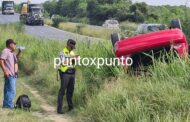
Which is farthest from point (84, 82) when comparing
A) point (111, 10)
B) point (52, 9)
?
point (52, 9)

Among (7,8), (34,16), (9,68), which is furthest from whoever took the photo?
(7,8)

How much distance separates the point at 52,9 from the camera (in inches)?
4690

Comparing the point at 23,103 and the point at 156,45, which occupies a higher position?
the point at 156,45

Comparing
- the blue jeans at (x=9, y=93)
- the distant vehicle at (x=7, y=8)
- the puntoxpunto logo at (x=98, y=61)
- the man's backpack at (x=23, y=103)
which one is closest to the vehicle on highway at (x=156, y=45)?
the puntoxpunto logo at (x=98, y=61)

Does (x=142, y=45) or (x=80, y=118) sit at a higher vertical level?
(x=142, y=45)

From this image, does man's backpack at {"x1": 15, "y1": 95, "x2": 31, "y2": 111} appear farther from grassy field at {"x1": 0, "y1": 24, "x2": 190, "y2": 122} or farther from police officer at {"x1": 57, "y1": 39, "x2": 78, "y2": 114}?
grassy field at {"x1": 0, "y1": 24, "x2": 190, "y2": 122}

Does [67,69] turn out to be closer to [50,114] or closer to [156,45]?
[50,114]

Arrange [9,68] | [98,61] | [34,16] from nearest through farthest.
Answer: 1. [9,68]
2. [98,61]
3. [34,16]

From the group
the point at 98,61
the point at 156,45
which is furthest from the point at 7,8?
the point at 156,45

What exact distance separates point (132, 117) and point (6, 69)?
4.49m

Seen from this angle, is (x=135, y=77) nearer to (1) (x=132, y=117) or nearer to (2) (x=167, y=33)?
(2) (x=167, y=33)

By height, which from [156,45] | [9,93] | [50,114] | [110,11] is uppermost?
[156,45]

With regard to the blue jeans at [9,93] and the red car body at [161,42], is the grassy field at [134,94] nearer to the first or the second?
the red car body at [161,42]

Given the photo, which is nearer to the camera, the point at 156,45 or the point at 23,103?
the point at 156,45
